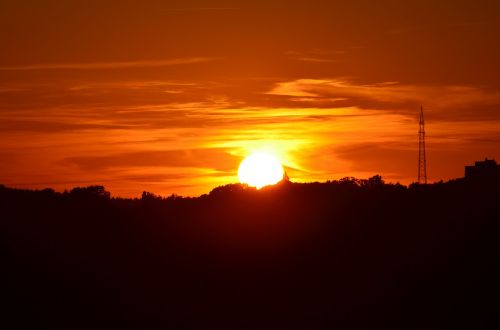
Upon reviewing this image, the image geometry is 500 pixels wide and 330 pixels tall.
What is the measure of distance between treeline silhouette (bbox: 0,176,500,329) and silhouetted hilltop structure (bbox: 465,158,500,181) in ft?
3.34

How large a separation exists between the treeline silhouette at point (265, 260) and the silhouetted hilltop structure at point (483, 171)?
1.02 m

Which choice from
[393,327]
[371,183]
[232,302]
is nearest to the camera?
[393,327]

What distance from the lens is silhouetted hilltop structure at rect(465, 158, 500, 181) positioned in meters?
62.5

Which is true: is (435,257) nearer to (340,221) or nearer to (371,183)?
(340,221)

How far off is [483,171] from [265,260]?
13755 mm

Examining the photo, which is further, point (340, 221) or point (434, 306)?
point (340, 221)

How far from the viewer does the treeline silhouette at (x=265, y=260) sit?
Result: 54.1 meters

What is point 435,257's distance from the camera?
55688mm

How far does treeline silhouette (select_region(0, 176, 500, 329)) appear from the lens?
54.1 metres

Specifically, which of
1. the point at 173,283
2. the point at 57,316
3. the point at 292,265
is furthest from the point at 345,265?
the point at 57,316

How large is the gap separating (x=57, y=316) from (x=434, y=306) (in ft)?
55.1

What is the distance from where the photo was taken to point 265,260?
5962cm

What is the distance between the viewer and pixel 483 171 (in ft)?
214

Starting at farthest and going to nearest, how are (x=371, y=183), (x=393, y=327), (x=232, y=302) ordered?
(x=371, y=183) → (x=232, y=302) → (x=393, y=327)
